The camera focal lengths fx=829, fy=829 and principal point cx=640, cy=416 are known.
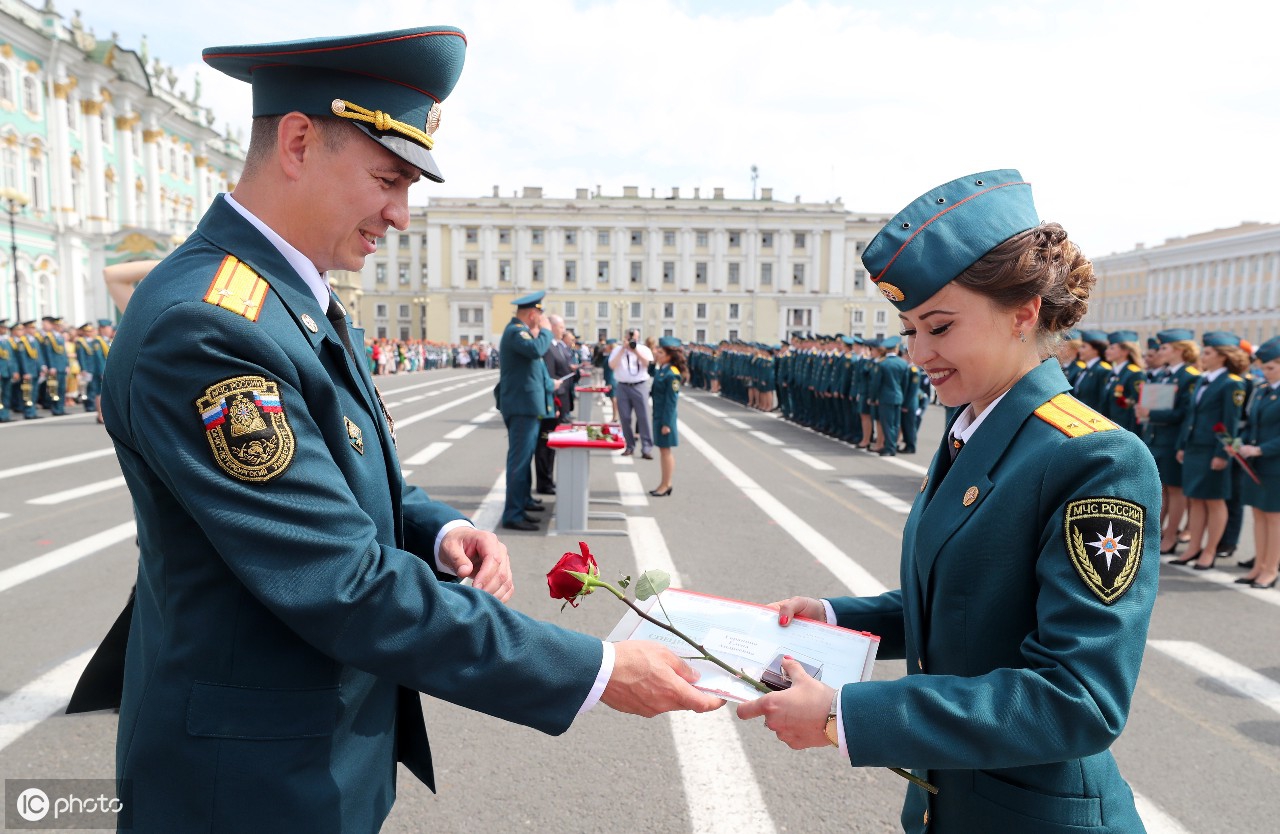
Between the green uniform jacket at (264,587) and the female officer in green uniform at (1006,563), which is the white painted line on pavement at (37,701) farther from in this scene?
the female officer in green uniform at (1006,563)

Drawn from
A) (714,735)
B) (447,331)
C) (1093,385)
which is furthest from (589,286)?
(714,735)

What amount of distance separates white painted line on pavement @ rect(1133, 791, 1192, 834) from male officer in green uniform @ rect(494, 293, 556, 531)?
241 inches

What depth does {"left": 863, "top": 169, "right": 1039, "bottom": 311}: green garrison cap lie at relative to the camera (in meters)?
1.58

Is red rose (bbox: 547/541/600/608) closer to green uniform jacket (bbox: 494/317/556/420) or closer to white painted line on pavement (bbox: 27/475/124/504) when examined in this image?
green uniform jacket (bbox: 494/317/556/420)

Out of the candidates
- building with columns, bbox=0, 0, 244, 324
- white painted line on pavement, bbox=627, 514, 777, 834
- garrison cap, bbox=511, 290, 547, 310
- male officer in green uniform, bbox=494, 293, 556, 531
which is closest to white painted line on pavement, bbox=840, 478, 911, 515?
male officer in green uniform, bbox=494, 293, 556, 531

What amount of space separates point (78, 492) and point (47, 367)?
12.0 metres

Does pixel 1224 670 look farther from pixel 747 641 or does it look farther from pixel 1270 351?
pixel 747 641

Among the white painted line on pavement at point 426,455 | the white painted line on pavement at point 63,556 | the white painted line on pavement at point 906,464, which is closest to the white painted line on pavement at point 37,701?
the white painted line on pavement at point 63,556

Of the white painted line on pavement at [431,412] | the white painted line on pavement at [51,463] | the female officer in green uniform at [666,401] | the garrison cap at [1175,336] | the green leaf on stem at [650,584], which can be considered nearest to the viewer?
the green leaf on stem at [650,584]

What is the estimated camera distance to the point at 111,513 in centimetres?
877

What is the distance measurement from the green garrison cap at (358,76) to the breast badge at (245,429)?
1.94 ft

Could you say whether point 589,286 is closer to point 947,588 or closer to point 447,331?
point 447,331

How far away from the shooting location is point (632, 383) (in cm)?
1329

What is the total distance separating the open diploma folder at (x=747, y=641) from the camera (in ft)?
5.61
